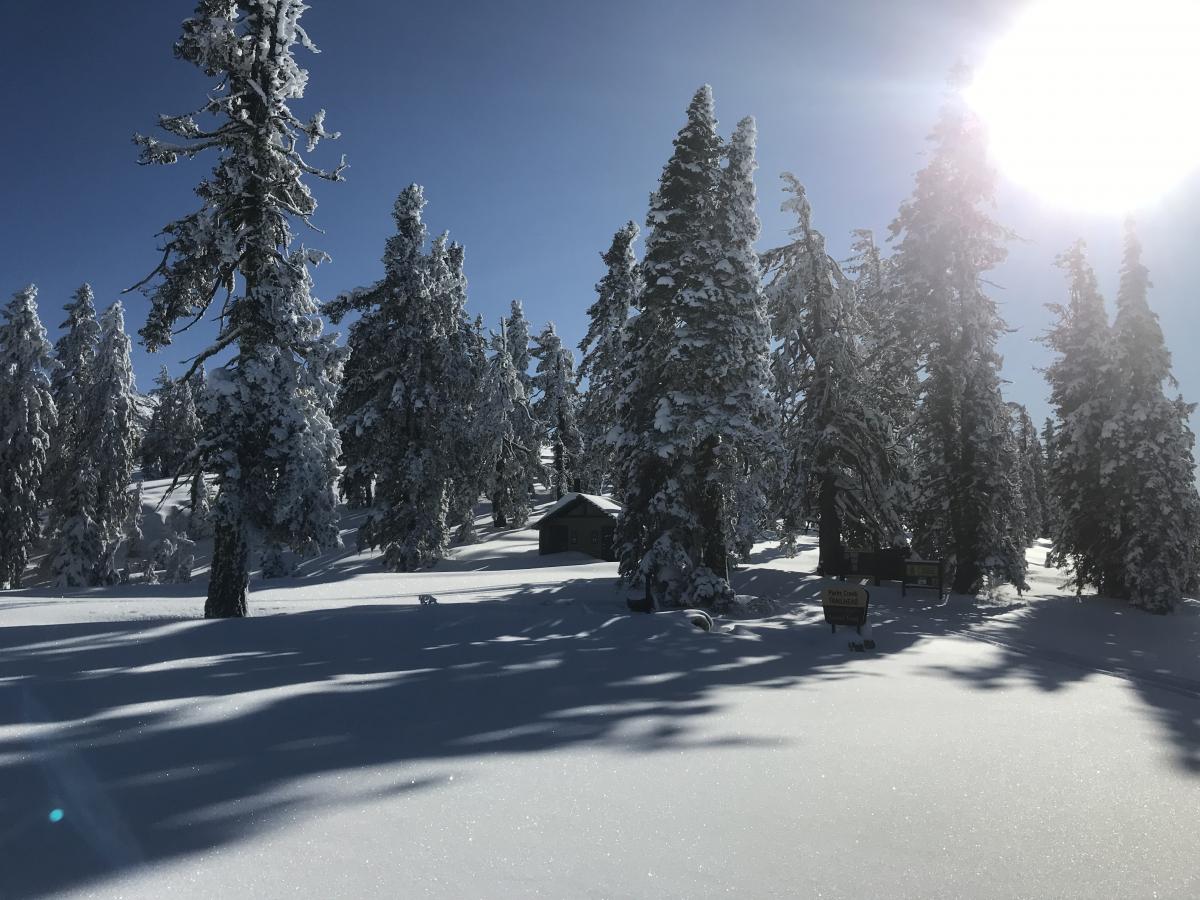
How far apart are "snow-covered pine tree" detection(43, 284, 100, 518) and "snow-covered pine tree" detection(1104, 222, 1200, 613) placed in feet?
152

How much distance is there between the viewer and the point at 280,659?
306 inches

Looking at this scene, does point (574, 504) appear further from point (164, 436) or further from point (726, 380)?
point (164, 436)

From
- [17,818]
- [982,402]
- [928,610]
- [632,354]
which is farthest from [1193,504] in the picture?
[17,818]

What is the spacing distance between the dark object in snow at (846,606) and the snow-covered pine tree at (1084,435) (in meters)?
15.6

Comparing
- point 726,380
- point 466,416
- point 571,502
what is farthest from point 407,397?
point 726,380

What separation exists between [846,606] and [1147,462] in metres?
16.1

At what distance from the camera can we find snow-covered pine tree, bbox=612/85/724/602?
697 inches

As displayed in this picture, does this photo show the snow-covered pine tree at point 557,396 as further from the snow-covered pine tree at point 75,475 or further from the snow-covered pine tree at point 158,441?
the snow-covered pine tree at point 158,441

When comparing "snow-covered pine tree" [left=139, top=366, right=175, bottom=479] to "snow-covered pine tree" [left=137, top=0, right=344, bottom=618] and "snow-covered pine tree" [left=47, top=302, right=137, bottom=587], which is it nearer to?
"snow-covered pine tree" [left=47, top=302, right=137, bottom=587]

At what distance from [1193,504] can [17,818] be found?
28585mm

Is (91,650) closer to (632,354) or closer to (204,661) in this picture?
(204,661)

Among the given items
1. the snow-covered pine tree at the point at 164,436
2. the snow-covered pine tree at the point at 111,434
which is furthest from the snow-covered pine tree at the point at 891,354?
the snow-covered pine tree at the point at 164,436

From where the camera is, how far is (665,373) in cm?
1845

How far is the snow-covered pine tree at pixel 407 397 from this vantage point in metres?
29.9
